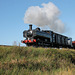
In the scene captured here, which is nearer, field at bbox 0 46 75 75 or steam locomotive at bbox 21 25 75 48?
field at bbox 0 46 75 75

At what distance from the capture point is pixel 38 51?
465 inches

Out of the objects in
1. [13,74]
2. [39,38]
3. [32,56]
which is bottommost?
[13,74]

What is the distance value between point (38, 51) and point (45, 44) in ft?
35.6

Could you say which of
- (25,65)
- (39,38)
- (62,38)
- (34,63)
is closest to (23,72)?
(25,65)

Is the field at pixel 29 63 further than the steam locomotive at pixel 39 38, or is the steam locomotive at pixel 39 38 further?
the steam locomotive at pixel 39 38

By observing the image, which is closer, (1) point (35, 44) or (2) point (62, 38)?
(1) point (35, 44)

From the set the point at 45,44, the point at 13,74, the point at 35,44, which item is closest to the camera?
the point at 13,74

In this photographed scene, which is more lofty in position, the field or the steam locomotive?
the steam locomotive

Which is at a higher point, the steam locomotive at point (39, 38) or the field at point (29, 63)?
→ the steam locomotive at point (39, 38)

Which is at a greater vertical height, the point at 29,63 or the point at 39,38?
the point at 39,38

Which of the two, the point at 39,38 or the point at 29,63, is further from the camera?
the point at 39,38

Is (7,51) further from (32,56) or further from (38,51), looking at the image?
(38,51)

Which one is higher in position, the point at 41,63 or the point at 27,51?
the point at 27,51

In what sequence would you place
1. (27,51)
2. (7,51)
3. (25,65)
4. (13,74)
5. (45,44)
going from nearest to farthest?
(13,74) → (25,65) → (7,51) → (27,51) → (45,44)
